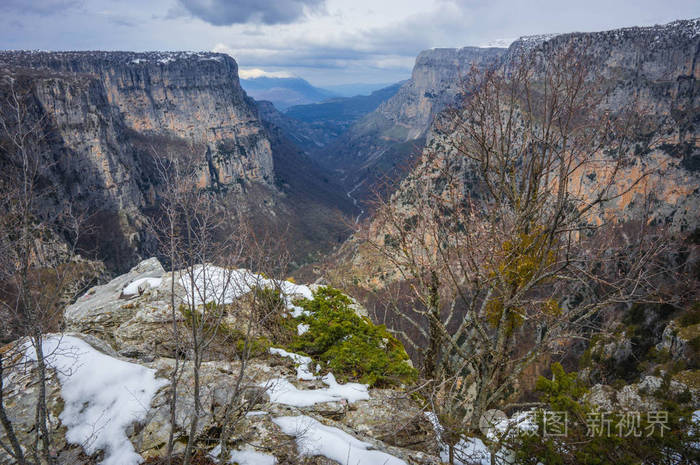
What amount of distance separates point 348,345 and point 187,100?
18798 cm

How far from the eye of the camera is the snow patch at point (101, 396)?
643cm

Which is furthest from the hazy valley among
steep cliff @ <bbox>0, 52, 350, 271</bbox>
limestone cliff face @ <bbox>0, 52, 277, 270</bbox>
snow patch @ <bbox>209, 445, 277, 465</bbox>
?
steep cliff @ <bbox>0, 52, 350, 271</bbox>

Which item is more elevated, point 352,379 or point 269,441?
point 269,441

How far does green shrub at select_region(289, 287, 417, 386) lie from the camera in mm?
9578

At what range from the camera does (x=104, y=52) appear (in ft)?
484

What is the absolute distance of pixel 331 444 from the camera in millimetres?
6691

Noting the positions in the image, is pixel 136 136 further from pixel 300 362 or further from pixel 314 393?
pixel 314 393

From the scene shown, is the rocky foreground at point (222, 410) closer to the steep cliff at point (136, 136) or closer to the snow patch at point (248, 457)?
the snow patch at point (248, 457)

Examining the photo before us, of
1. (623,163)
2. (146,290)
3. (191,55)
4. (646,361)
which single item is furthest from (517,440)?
(191,55)

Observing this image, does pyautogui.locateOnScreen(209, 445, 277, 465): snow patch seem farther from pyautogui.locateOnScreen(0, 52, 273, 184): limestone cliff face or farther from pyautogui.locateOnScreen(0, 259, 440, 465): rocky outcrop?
pyautogui.locateOnScreen(0, 52, 273, 184): limestone cliff face

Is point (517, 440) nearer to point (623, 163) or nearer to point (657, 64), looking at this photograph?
point (623, 163)

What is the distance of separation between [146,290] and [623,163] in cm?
1541

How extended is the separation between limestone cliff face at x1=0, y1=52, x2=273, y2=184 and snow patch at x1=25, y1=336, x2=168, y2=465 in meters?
154

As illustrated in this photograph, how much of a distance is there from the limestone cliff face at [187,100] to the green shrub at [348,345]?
499ft
